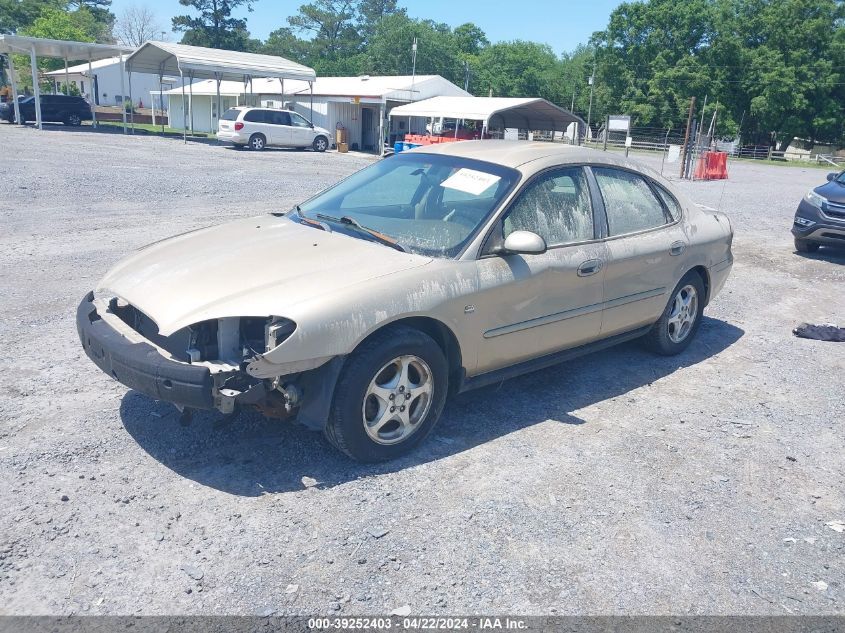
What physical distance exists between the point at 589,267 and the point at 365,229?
1.51m

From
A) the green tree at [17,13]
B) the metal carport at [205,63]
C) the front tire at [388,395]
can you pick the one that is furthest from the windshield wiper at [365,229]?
the green tree at [17,13]

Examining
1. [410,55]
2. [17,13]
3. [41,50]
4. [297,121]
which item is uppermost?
[17,13]

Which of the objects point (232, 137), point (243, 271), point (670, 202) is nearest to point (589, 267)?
point (670, 202)

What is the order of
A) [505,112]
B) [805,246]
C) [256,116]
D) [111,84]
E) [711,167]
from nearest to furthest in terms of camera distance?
[805,246]
[505,112]
[711,167]
[256,116]
[111,84]

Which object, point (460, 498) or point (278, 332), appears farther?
point (460, 498)

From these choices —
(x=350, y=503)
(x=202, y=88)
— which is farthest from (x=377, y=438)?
(x=202, y=88)

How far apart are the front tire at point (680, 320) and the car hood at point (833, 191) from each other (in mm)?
5892

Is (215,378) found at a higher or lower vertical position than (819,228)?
lower

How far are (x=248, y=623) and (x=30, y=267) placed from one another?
6122 millimetres

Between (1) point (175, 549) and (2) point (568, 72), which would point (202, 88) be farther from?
(2) point (568, 72)

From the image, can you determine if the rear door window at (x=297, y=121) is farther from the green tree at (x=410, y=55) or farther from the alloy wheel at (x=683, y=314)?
the green tree at (x=410, y=55)

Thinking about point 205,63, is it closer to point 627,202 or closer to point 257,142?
point 257,142

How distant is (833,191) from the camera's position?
10.5m

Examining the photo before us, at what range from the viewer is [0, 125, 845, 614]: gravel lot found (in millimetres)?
2885
